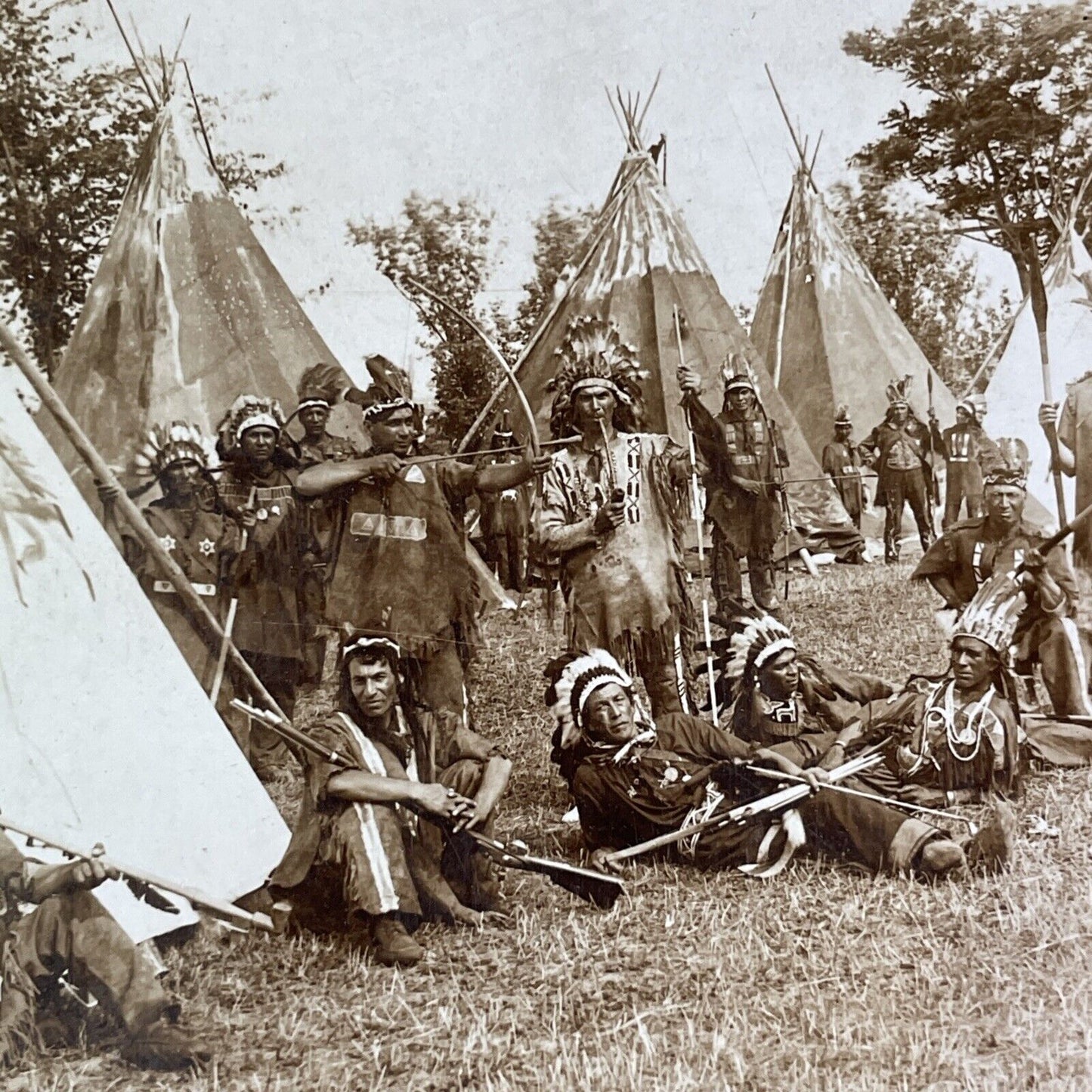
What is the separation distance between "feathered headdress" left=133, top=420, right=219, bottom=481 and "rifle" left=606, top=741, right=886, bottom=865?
6.26 ft

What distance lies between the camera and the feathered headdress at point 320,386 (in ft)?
14.6

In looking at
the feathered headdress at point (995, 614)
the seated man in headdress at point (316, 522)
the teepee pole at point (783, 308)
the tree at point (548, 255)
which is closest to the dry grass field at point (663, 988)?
the seated man in headdress at point (316, 522)

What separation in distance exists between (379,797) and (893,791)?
1769 millimetres

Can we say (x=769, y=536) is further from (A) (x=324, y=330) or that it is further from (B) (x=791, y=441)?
(A) (x=324, y=330)

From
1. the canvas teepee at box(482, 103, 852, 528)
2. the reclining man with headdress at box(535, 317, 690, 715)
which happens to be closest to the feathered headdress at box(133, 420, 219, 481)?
the canvas teepee at box(482, 103, 852, 528)

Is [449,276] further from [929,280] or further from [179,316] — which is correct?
[929,280]

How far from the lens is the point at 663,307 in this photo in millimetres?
4797

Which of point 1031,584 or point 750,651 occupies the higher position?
point 1031,584

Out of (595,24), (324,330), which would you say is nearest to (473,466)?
(324,330)

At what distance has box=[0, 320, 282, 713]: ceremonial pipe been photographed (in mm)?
4191

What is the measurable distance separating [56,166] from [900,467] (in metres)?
3.22

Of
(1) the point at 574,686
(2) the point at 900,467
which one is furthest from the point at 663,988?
(2) the point at 900,467

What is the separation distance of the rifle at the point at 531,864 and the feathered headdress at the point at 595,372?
136 cm

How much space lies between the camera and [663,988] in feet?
13.1
